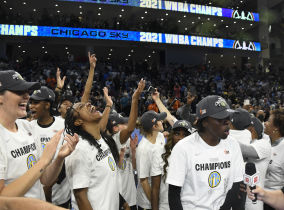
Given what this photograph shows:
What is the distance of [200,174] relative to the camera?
2.56 metres

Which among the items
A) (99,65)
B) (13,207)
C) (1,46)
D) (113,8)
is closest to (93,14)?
(113,8)

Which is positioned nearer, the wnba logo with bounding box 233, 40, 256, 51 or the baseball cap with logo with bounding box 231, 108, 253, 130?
the baseball cap with logo with bounding box 231, 108, 253, 130

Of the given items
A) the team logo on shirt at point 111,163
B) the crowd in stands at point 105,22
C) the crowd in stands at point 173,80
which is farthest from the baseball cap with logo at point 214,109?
the crowd in stands at point 105,22

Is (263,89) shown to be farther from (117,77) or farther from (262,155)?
(262,155)

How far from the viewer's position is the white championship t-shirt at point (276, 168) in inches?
144

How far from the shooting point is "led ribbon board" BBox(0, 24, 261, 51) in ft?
74.2

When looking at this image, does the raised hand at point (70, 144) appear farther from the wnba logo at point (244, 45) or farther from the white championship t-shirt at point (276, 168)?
the wnba logo at point (244, 45)

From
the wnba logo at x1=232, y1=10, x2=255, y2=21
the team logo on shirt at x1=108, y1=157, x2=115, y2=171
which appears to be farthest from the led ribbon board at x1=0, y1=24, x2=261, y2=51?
the team logo on shirt at x1=108, y1=157, x2=115, y2=171

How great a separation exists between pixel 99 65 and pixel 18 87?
877 inches

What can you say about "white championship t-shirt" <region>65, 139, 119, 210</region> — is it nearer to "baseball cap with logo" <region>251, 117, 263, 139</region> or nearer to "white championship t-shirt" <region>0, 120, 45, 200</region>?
"white championship t-shirt" <region>0, 120, 45, 200</region>

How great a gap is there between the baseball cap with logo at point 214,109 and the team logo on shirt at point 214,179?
1.64ft

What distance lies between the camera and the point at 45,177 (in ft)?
8.38

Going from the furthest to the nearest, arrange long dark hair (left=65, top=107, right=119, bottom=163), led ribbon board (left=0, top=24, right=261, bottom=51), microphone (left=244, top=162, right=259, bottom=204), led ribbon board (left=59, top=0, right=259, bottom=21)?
1. led ribbon board (left=59, top=0, right=259, bottom=21)
2. led ribbon board (left=0, top=24, right=261, bottom=51)
3. long dark hair (left=65, top=107, right=119, bottom=163)
4. microphone (left=244, top=162, right=259, bottom=204)

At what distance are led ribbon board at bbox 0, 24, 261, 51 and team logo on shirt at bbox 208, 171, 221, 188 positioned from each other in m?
22.4
